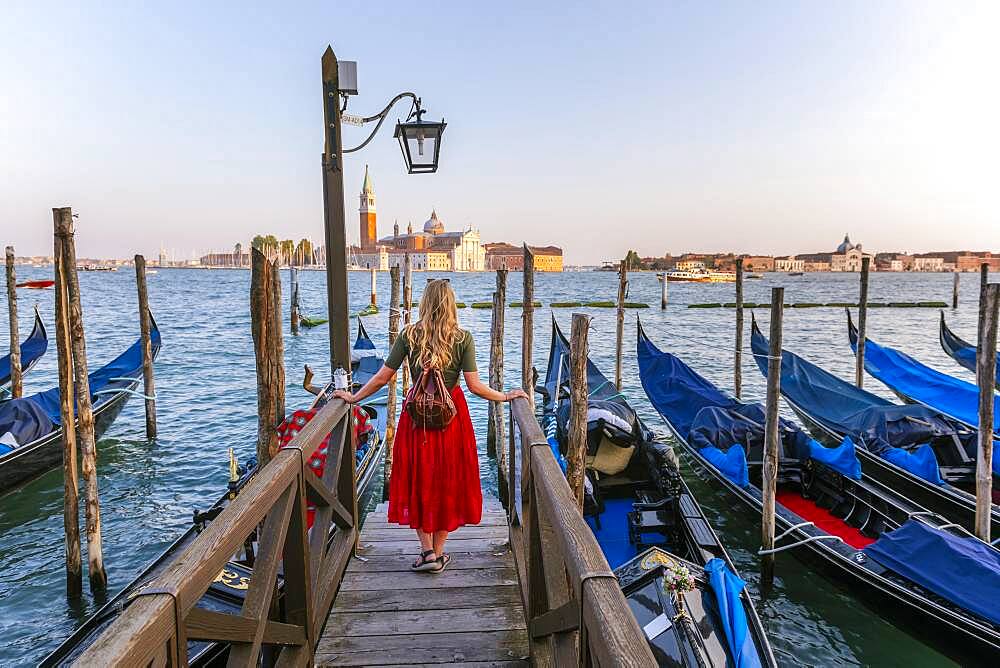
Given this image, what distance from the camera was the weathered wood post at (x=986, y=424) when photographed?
173 inches

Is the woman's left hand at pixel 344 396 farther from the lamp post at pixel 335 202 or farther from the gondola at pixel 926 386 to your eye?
the gondola at pixel 926 386

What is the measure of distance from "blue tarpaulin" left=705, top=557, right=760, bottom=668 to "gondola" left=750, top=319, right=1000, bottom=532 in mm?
3233

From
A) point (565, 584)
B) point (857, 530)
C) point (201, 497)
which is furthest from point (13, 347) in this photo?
point (857, 530)

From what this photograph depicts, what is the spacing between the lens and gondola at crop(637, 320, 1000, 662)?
344 centimetres

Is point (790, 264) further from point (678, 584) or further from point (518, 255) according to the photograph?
point (678, 584)

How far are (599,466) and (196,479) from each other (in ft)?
15.9

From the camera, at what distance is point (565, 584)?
1635 mm

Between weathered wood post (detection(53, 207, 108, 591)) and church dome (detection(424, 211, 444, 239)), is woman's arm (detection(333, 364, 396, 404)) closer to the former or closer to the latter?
weathered wood post (detection(53, 207, 108, 591))

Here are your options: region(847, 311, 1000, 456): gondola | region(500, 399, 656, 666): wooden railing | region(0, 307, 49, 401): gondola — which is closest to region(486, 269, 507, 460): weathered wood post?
region(500, 399, 656, 666): wooden railing

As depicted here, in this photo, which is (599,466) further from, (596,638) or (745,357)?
(745,357)

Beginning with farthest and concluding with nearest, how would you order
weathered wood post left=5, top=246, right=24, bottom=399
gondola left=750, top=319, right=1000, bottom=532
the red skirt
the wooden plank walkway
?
weathered wood post left=5, top=246, right=24, bottom=399 < gondola left=750, top=319, right=1000, bottom=532 < the red skirt < the wooden plank walkway

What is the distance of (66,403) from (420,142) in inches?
120

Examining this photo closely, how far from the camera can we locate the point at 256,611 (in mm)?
1426

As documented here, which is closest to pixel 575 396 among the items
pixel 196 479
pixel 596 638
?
pixel 596 638
